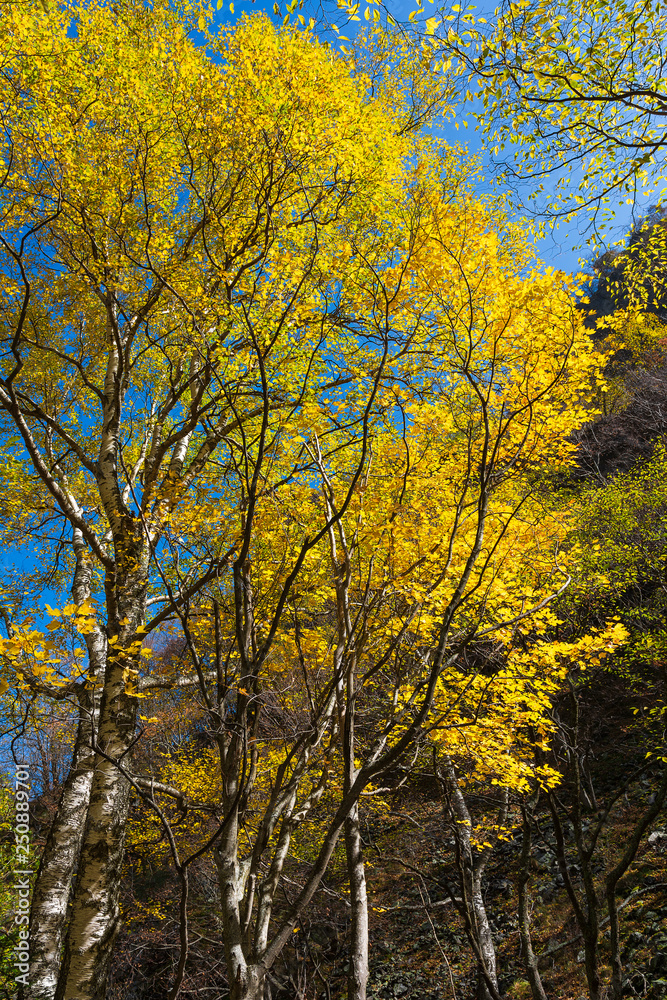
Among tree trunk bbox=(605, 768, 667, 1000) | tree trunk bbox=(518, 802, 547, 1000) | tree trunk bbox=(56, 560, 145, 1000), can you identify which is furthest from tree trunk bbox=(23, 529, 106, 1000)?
tree trunk bbox=(605, 768, 667, 1000)

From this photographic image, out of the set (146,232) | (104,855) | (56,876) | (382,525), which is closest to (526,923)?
(104,855)

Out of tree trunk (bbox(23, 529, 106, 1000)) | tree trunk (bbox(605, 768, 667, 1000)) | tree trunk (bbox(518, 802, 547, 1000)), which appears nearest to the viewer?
tree trunk (bbox(605, 768, 667, 1000))

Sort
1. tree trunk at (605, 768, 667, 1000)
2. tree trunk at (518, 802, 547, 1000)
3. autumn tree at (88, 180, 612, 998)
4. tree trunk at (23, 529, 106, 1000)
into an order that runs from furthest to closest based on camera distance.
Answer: tree trunk at (23, 529, 106, 1000)
tree trunk at (518, 802, 547, 1000)
tree trunk at (605, 768, 667, 1000)
autumn tree at (88, 180, 612, 998)

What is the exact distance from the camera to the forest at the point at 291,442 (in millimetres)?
2771

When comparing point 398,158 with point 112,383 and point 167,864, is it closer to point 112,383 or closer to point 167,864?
point 112,383

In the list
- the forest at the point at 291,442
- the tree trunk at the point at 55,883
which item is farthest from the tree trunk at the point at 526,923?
the tree trunk at the point at 55,883

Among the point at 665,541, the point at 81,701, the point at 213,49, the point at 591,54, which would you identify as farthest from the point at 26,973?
the point at 665,541

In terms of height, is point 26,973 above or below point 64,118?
below

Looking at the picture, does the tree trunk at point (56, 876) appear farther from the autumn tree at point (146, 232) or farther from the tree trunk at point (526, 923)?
the tree trunk at point (526, 923)

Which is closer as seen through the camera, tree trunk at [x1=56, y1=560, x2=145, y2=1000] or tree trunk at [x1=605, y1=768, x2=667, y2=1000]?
tree trunk at [x1=56, y1=560, x2=145, y2=1000]

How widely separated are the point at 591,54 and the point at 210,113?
3.09m

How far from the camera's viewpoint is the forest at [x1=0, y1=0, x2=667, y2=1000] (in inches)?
109

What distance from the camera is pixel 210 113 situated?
459 cm

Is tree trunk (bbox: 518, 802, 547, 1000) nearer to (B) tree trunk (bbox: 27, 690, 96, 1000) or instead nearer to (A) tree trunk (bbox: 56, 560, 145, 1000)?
(A) tree trunk (bbox: 56, 560, 145, 1000)
